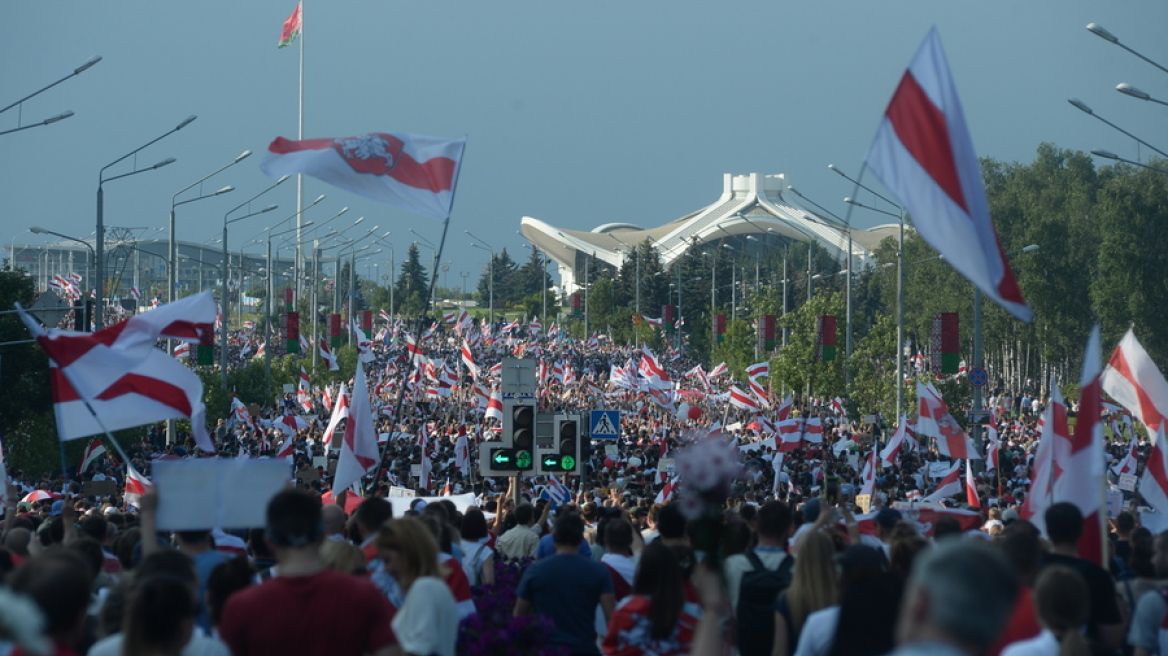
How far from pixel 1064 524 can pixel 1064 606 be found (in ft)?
4.73

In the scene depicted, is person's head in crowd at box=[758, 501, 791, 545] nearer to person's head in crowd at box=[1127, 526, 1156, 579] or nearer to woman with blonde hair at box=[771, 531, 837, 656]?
woman with blonde hair at box=[771, 531, 837, 656]

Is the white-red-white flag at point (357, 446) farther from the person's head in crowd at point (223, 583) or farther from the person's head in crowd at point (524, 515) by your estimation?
the person's head in crowd at point (223, 583)

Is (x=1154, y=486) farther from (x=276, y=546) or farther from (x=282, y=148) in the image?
(x=276, y=546)

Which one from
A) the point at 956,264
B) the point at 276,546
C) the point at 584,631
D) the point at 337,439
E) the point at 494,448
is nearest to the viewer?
the point at 276,546

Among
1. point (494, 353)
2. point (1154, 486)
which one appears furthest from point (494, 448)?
point (494, 353)

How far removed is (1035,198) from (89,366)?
6260cm

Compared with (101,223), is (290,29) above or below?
above

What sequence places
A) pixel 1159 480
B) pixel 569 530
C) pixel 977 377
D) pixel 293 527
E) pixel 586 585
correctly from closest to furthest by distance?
1. pixel 293 527
2. pixel 586 585
3. pixel 569 530
4. pixel 1159 480
5. pixel 977 377

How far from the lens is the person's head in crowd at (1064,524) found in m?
6.33

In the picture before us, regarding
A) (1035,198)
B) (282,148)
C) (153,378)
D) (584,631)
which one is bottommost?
(584,631)

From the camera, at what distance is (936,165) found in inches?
301

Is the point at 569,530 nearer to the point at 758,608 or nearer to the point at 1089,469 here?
the point at 758,608

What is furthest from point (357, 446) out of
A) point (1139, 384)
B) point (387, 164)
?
point (1139, 384)

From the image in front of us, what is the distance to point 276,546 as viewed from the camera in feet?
15.8
